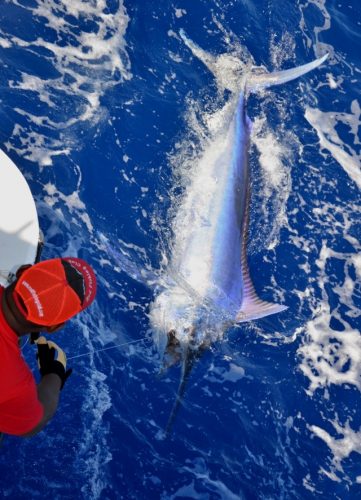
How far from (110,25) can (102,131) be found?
1499mm

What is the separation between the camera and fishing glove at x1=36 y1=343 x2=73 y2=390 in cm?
374

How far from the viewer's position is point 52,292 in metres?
2.85

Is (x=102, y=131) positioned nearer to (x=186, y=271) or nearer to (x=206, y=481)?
(x=186, y=271)

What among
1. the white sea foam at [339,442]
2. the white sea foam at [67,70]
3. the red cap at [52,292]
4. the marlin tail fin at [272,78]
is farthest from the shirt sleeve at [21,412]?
the marlin tail fin at [272,78]

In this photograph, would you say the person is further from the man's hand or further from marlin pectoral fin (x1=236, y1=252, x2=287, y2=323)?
marlin pectoral fin (x1=236, y1=252, x2=287, y2=323)

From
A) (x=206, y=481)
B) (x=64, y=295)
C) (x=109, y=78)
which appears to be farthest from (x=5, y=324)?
(x=109, y=78)

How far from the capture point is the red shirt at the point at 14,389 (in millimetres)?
2854

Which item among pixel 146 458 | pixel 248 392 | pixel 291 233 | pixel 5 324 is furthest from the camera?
pixel 291 233

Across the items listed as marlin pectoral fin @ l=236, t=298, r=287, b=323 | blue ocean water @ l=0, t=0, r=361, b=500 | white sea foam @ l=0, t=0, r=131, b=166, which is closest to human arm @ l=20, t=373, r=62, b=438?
blue ocean water @ l=0, t=0, r=361, b=500

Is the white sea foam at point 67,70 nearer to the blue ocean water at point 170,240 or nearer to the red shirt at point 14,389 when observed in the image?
the blue ocean water at point 170,240

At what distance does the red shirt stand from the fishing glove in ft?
1.89

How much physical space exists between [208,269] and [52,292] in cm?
227

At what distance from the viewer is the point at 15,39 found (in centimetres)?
557

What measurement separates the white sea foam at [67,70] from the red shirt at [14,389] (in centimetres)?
264
